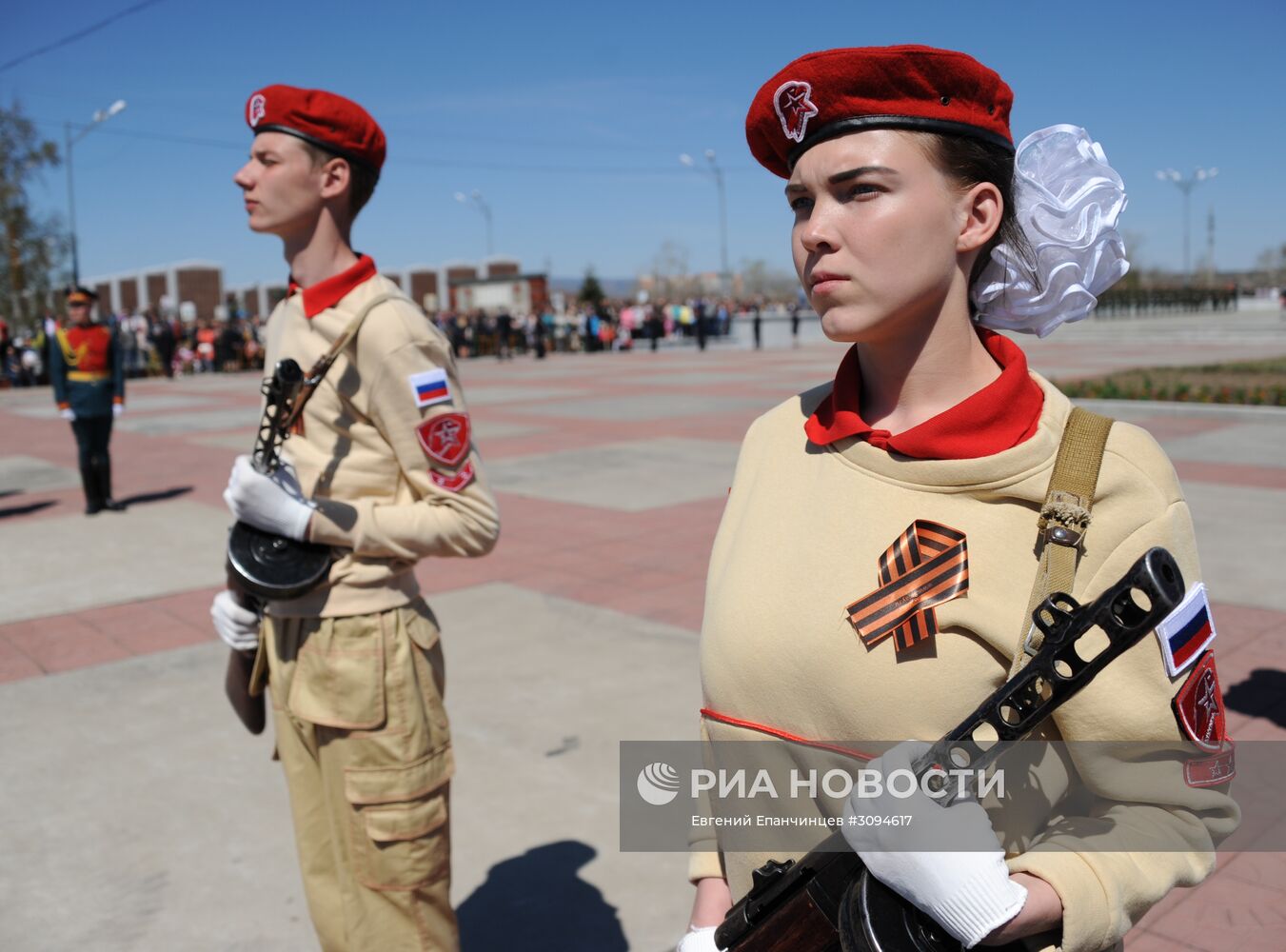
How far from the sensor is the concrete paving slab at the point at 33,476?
1095 cm

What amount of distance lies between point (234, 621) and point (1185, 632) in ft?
6.49

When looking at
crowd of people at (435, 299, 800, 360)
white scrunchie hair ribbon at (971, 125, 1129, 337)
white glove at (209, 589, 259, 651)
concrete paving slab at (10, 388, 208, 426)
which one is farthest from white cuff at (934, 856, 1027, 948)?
crowd of people at (435, 299, 800, 360)

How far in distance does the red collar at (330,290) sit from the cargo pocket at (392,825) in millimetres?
1033

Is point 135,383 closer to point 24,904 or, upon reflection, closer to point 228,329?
point 228,329

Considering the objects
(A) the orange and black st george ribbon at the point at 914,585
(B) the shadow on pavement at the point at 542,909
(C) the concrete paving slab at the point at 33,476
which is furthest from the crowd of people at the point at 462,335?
(A) the orange and black st george ribbon at the point at 914,585

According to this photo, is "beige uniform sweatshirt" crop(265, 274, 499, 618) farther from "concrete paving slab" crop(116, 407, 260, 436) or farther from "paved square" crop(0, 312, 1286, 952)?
"concrete paving slab" crop(116, 407, 260, 436)

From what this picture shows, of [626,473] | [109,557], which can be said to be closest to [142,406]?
[626,473]

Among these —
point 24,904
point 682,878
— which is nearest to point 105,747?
point 24,904

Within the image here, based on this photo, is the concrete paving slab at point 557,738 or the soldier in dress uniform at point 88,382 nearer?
the concrete paving slab at point 557,738

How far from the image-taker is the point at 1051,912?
118 centimetres

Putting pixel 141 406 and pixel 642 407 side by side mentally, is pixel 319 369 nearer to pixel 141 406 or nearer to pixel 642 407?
pixel 642 407

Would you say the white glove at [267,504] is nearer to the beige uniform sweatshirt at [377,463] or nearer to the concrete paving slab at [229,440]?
the beige uniform sweatshirt at [377,463]

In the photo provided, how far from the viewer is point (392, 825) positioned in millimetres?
2334

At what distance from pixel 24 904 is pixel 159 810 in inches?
24.4
